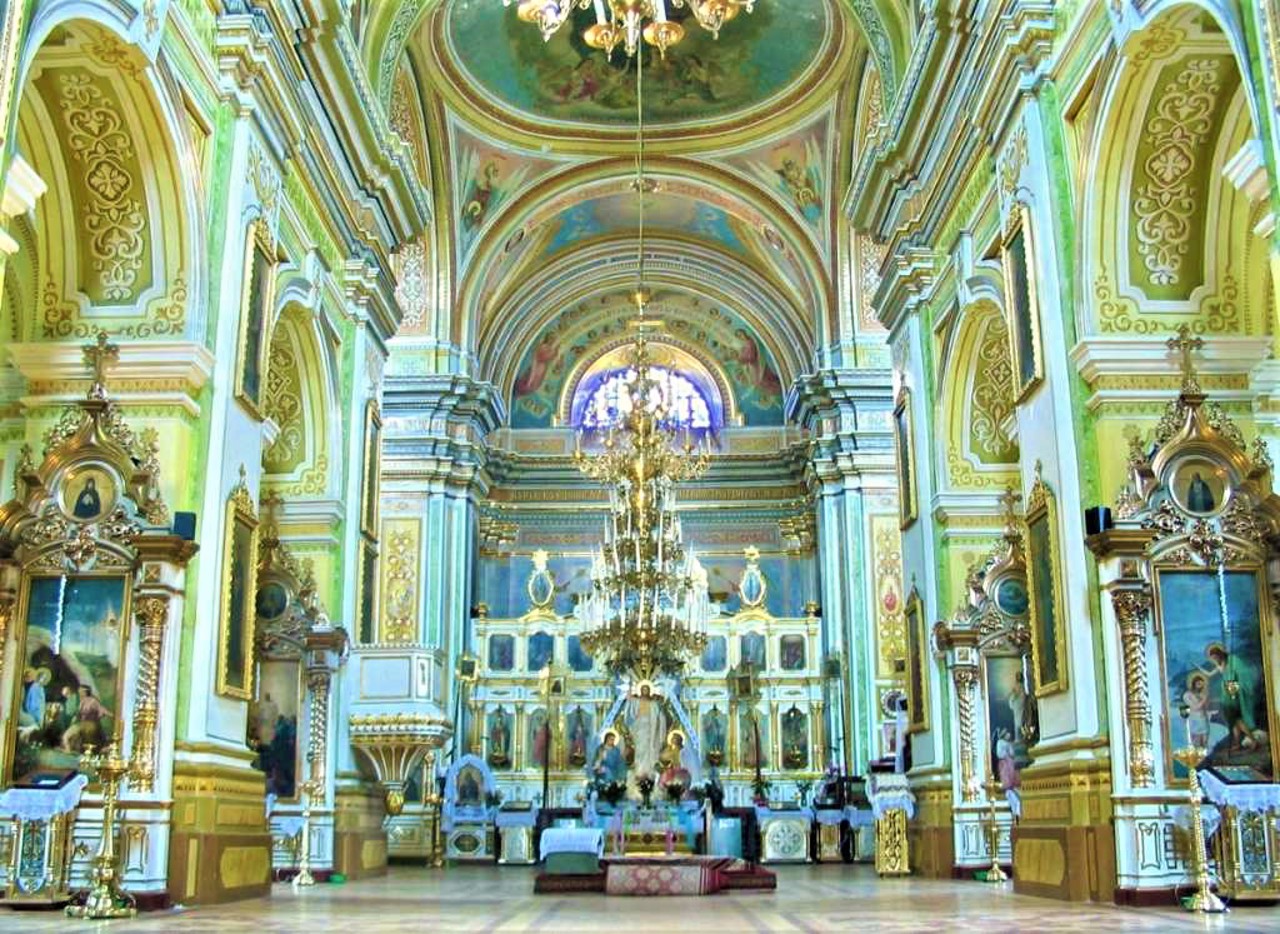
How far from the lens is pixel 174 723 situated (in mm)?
9594

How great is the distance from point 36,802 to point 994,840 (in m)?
8.25

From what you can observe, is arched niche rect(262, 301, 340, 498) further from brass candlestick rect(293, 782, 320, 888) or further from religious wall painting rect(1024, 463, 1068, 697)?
religious wall painting rect(1024, 463, 1068, 697)

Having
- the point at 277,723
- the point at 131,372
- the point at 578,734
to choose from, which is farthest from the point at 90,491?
the point at 578,734

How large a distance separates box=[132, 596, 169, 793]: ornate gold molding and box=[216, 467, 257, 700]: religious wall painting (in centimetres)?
76

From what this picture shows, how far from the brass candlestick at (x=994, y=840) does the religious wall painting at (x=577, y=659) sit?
13.9m

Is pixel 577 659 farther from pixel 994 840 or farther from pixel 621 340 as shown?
pixel 994 840

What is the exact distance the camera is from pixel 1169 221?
10.1 meters

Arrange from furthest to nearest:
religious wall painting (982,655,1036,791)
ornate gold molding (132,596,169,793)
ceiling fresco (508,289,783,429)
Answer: ceiling fresco (508,289,783,429) < religious wall painting (982,655,1036,791) < ornate gold molding (132,596,169,793)

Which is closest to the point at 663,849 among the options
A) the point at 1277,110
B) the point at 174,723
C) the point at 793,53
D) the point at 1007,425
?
the point at 1007,425

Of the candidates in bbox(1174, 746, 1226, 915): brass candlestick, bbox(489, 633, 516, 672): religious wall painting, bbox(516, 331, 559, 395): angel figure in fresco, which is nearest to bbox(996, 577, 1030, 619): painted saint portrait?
bbox(1174, 746, 1226, 915): brass candlestick

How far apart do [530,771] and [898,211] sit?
1389 centimetres

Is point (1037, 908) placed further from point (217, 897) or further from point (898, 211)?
point (898, 211)

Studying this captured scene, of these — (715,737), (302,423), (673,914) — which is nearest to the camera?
(673,914)

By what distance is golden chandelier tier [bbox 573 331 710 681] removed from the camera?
1808cm
